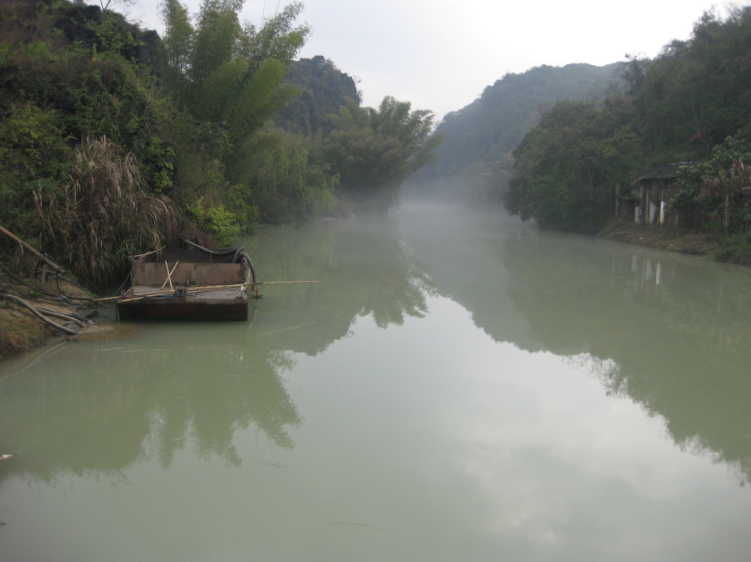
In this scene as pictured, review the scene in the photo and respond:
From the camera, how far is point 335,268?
11930 millimetres

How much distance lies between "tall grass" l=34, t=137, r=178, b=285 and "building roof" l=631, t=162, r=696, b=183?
14184 mm

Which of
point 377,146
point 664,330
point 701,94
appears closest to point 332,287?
point 664,330

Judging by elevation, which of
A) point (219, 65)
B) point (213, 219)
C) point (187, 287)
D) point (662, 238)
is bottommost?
point (187, 287)

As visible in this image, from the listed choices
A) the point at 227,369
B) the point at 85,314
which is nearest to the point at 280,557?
the point at 227,369

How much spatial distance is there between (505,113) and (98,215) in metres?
58.6

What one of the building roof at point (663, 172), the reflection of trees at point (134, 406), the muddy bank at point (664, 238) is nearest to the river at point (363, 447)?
the reflection of trees at point (134, 406)

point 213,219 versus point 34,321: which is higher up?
point 213,219

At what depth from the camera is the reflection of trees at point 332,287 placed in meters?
7.07

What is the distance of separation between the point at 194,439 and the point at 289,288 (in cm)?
590

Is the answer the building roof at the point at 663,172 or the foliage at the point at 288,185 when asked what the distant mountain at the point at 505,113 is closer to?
the foliage at the point at 288,185

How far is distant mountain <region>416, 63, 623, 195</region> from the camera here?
53.9 metres

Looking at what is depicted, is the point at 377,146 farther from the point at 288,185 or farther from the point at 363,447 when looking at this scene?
the point at 363,447

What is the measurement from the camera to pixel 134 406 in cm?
434

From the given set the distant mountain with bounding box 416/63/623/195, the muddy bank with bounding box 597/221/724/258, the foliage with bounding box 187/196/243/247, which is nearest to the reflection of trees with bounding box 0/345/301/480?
the foliage with bounding box 187/196/243/247
